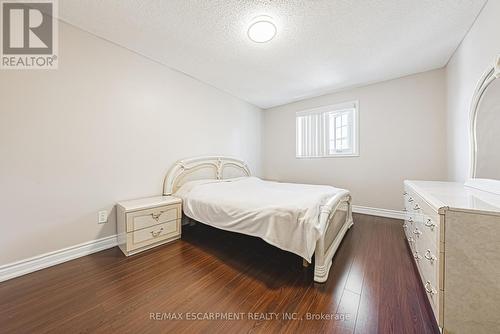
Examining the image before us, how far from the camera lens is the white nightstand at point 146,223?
6.35 ft

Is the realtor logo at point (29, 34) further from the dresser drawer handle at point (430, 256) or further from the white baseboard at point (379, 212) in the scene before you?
the white baseboard at point (379, 212)

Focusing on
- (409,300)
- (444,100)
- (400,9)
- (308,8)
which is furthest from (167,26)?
(444,100)

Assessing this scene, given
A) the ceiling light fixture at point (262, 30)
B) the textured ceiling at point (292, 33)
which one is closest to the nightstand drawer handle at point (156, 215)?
the textured ceiling at point (292, 33)

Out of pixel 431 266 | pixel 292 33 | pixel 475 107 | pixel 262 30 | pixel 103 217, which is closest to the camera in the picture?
pixel 431 266

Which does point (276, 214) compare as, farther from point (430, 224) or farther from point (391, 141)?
point (391, 141)

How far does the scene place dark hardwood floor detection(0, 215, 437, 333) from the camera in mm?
1118

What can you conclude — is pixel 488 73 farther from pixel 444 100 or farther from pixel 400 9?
pixel 444 100

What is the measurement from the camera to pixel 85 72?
6.44 feet

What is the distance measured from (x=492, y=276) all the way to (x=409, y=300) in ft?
1.84

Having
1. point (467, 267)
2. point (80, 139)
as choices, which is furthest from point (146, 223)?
point (467, 267)

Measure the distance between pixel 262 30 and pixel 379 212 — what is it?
133 inches

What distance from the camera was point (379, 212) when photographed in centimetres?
320

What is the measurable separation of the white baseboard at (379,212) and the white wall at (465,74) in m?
0.89

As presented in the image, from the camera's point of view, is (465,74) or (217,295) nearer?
(217,295)
